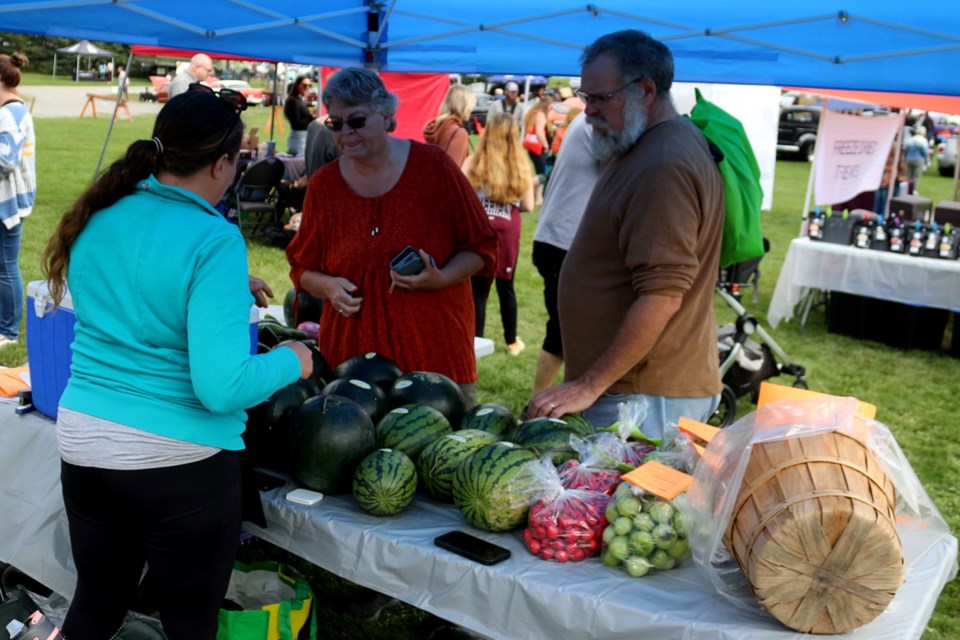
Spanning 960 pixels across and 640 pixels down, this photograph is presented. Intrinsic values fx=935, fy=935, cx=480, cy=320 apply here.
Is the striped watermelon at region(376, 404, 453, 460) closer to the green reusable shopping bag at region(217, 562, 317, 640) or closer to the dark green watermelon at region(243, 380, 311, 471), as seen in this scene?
the dark green watermelon at region(243, 380, 311, 471)

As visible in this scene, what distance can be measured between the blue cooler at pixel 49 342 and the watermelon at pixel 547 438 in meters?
0.84

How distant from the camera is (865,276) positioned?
8.07 m

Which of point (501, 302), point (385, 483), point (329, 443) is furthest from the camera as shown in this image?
point (501, 302)

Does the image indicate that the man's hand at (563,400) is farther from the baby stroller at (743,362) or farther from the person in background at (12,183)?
the person in background at (12,183)

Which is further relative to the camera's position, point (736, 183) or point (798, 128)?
point (798, 128)

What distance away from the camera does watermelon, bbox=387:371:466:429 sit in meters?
2.76

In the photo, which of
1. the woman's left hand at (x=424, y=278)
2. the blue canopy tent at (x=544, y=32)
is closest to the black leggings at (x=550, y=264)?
the blue canopy tent at (x=544, y=32)

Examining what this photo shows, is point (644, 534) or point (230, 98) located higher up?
point (230, 98)

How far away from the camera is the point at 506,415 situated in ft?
8.87

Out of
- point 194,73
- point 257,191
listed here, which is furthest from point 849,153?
point 194,73

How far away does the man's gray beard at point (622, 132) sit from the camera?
2.78m

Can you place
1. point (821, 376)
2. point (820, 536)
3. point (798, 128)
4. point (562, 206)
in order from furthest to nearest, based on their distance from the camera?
point (798, 128)
point (821, 376)
point (562, 206)
point (820, 536)

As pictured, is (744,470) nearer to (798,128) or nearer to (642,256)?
(642,256)

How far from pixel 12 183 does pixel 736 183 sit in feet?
16.8
